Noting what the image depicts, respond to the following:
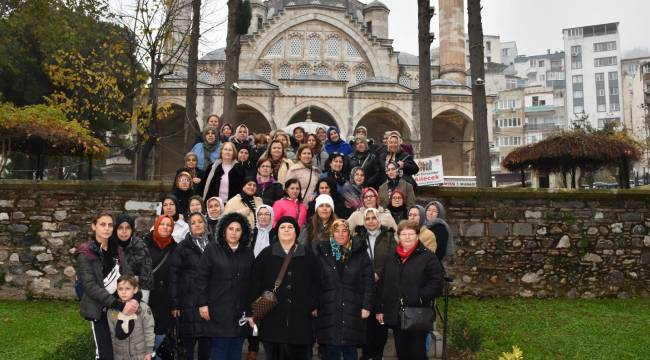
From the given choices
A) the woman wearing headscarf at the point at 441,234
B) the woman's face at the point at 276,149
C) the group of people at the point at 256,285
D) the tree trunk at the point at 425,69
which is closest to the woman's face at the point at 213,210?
the group of people at the point at 256,285

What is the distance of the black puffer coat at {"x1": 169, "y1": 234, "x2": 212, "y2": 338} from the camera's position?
442cm

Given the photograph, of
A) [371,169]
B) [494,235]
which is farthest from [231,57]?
[494,235]

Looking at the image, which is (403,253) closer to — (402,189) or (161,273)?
(402,189)

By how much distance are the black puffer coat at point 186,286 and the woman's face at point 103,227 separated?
586 mm

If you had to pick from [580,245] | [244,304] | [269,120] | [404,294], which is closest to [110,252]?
[244,304]

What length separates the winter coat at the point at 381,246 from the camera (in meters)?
4.93

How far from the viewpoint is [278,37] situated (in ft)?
118

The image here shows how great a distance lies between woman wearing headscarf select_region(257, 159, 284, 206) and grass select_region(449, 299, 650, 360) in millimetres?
2768

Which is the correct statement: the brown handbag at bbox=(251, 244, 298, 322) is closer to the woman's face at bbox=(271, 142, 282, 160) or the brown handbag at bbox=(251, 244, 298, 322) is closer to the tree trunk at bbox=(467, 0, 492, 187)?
the woman's face at bbox=(271, 142, 282, 160)

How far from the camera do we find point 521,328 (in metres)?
6.56

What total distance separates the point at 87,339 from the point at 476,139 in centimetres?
755

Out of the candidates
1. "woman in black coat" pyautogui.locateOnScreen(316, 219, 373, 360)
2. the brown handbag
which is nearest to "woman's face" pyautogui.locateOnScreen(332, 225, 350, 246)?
"woman in black coat" pyautogui.locateOnScreen(316, 219, 373, 360)

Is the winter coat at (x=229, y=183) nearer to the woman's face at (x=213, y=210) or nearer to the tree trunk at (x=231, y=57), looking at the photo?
the woman's face at (x=213, y=210)

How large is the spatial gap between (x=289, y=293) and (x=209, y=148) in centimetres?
360
